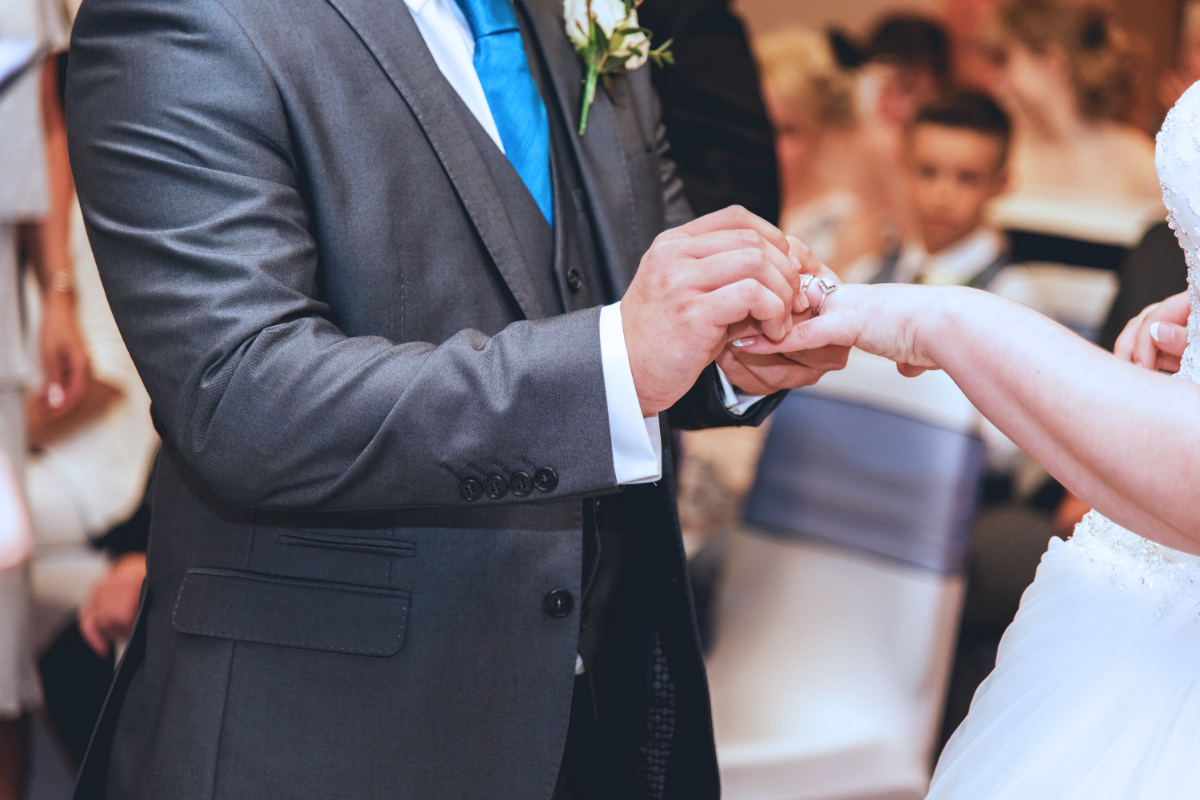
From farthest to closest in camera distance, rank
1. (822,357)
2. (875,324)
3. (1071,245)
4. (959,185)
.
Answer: (1071,245) → (959,185) → (822,357) → (875,324)

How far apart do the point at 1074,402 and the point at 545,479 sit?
492 mm

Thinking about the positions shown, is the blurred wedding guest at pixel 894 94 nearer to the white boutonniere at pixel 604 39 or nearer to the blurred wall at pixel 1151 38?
the blurred wall at pixel 1151 38

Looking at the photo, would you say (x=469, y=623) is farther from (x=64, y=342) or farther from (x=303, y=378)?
(x=64, y=342)

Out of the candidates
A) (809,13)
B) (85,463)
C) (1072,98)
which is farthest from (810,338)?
(809,13)

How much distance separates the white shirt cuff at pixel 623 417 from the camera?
108 cm

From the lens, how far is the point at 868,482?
2.36 m

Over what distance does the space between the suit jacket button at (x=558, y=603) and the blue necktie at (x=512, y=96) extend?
43 centimetres

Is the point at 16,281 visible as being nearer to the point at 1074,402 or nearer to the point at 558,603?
the point at 558,603

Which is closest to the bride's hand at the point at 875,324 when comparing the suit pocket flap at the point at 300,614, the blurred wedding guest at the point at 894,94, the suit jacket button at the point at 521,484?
the suit jacket button at the point at 521,484

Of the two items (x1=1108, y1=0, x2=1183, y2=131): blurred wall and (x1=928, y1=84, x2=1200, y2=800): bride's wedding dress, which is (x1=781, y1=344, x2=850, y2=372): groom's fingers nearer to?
(x1=928, y1=84, x2=1200, y2=800): bride's wedding dress

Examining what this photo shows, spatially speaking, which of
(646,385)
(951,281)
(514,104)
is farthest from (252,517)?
(951,281)

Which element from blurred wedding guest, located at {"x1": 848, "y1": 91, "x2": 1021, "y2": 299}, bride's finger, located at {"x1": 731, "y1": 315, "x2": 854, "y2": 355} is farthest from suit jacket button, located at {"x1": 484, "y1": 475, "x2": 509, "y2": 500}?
blurred wedding guest, located at {"x1": 848, "y1": 91, "x2": 1021, "y2": 299}

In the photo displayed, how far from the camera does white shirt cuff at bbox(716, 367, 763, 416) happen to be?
55.9 inches

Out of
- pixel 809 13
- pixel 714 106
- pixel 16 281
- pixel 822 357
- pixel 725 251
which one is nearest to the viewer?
pixel 725 251
